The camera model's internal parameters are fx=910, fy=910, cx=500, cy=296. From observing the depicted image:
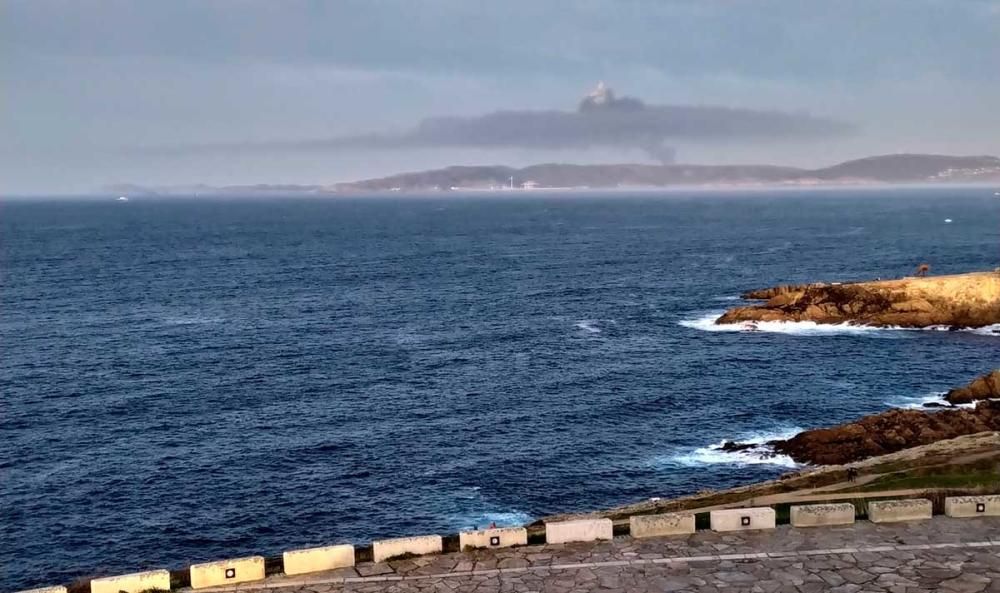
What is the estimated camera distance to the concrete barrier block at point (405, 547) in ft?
106

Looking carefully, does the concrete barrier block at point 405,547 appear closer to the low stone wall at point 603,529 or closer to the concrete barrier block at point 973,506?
the low stone wall at point 603,529

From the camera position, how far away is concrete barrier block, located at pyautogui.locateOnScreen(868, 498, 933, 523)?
112ft

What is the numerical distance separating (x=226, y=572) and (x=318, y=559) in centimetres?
307

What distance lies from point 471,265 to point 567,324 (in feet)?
209

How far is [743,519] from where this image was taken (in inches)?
1335

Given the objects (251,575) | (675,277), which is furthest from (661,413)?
(675,277)

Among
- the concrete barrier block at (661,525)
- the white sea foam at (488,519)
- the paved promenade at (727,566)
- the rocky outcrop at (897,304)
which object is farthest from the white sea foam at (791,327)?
the concrete barrier block at (661,525)

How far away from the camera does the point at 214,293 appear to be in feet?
436

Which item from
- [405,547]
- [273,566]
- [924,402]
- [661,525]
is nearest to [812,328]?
[924,402]

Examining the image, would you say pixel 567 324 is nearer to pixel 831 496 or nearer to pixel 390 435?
pixel 390 435

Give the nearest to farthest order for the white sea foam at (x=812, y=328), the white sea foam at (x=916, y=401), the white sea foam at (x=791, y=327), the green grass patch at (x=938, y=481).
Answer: the green grass patch at (x=938, y=481) → the white sea foam at (x=916, y=401) → the white sea foam at (x=812, y=328) → the white sea foam at (x=791, y=327)

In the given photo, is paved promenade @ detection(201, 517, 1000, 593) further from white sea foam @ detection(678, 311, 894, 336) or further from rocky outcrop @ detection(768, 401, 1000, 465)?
white sea foam @ detection(678, 311, 894, 336)

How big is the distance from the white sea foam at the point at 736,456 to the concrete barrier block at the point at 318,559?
31928mm

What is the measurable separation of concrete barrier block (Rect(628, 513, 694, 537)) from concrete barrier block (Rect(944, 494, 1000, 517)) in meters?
9.85
